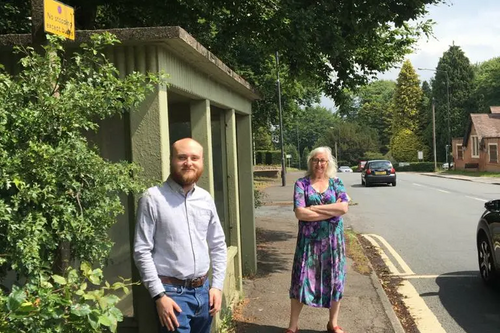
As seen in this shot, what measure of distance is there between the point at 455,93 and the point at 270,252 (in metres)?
68.6

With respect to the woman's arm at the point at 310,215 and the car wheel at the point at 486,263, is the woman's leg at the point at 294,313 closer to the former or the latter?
the woman's arm at the point at 310,215

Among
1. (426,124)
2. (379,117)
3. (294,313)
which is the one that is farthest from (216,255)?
(379,117)

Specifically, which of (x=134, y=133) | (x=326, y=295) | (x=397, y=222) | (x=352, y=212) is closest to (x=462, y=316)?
(x=326, y=295)

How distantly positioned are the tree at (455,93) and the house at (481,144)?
14.7 meters

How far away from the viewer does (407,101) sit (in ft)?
271

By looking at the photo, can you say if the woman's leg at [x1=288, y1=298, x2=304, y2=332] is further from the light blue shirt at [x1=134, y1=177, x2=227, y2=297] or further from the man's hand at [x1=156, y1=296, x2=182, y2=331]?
the man's hand at [x1=156, y1=296, x2=182, y2=331]

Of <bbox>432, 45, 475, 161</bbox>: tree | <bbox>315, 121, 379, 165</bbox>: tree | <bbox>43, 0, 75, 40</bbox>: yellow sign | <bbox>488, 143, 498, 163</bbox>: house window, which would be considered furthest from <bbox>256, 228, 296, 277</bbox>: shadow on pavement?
<bbox>315, 121, 379, 165</bbox>: tree

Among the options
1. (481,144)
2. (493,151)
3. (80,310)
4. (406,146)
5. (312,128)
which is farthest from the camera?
(312,128)

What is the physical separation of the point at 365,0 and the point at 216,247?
14.4ft

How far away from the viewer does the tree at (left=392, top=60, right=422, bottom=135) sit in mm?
81812

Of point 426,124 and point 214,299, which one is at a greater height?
point 426,124

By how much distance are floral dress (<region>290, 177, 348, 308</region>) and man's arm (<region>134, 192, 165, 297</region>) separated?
184cm

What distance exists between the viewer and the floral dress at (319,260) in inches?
172

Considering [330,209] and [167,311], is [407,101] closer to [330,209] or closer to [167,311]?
[330,209]
